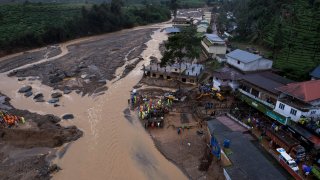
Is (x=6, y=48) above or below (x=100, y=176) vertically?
above

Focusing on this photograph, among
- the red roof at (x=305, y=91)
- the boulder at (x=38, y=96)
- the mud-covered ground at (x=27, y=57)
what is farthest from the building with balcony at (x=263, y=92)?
the mud-covered ground at (x=27, y=57)

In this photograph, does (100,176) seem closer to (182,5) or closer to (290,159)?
(290,159)

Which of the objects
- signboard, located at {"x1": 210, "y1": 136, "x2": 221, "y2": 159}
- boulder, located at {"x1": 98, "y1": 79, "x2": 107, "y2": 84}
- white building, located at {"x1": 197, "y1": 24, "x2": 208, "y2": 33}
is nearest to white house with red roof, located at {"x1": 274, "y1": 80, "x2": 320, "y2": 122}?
signboard, located at {"x1": 210, "y1": 136, "x2": 221, "y2": 159}

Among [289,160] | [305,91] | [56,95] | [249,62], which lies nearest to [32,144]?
[56,95]

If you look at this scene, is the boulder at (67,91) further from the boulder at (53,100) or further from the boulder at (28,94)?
the boulder at (28,94)

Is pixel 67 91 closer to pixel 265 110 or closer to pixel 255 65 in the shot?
pixel 255 65

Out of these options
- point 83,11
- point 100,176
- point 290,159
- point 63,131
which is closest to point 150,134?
point 100,176
